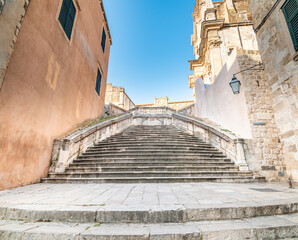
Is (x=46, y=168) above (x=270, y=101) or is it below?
below

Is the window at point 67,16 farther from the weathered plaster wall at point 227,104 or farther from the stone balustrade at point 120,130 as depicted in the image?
the weathered plaster wall at point 227,104

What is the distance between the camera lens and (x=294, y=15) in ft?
15.8

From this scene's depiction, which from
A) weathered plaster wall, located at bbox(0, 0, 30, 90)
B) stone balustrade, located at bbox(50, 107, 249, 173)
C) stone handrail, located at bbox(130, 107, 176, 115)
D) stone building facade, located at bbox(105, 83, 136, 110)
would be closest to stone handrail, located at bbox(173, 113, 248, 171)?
stone balustrade, located at bbox(50, 107, 249, 173)

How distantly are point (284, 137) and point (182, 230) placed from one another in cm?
588

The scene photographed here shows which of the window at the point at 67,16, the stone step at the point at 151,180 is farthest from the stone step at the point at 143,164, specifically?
the window at the point at 67,16

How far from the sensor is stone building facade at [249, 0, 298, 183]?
4.88 meters

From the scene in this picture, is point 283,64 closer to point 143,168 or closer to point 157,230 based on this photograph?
point 143,168

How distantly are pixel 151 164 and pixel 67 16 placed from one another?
7949mm

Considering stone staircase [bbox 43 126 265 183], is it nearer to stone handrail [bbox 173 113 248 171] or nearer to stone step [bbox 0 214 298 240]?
stone handrail [bbox 173 113 248 171]

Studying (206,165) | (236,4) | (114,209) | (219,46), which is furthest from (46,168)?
(236,4)

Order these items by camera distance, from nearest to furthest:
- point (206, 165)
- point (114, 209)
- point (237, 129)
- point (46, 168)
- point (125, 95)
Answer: point (114, 209) < point (46, 168) < point (206, 165) < point (237, 129) < point (125, 95)

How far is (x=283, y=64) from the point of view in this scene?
5.29m

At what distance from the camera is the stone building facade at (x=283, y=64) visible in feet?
16.0

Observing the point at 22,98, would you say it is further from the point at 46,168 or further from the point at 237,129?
the point at 237,129
